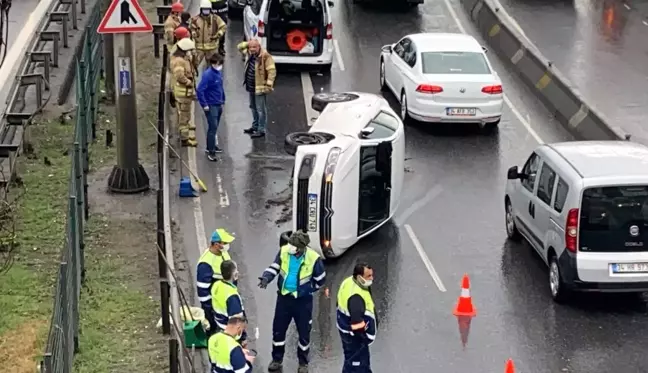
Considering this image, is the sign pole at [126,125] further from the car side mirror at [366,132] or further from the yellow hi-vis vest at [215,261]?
the yellow hi-vis vest at [215,261]

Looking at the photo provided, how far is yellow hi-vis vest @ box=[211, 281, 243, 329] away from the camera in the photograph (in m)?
12.5

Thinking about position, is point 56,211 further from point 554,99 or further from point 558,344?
point 554,99

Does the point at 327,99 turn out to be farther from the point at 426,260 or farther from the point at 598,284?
the point at 598,284

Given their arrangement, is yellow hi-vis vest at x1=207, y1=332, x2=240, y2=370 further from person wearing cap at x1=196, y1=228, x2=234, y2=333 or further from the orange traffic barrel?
the orange traffic barrel

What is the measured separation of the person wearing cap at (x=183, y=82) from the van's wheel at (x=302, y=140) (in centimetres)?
403

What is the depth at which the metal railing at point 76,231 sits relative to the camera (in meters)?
11.8

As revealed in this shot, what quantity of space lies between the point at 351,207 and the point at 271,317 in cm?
Answer: 216

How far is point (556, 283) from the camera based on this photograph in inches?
623

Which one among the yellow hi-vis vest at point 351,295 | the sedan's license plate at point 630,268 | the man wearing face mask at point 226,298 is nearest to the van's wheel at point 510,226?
the sedan's license plate at point 630,268

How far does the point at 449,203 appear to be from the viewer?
19250mm

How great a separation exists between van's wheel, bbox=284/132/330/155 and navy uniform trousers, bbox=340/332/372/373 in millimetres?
4025

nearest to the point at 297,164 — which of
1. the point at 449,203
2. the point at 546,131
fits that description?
the point at 449,203

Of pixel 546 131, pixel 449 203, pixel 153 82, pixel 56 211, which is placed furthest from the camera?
pixel 153 82

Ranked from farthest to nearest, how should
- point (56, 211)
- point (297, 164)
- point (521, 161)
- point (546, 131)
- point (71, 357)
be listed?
1. point (546, 131)
2. point (521, 161)
3. point (56, 211)
4. point (297, 164)
5. point (71, 357)
